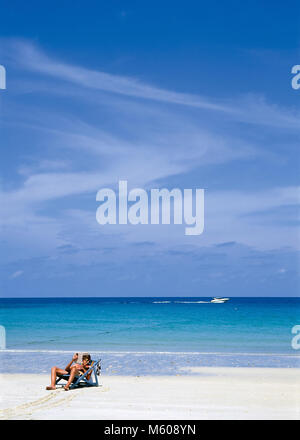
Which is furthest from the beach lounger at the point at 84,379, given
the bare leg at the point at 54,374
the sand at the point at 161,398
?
the sand at the point at 161,398

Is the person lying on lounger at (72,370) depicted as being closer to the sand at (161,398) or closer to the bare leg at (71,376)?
the bare leg at (71,376)

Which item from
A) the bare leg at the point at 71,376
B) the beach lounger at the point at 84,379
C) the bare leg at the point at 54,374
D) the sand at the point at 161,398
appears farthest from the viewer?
the beach lounger at the point at 84,379

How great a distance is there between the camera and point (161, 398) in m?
11.5

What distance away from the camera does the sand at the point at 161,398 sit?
9773 mm

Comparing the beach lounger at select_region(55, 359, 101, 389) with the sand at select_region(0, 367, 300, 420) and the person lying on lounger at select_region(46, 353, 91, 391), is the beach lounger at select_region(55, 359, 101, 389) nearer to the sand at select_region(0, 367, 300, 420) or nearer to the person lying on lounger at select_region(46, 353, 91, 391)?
the person lying on lounger at select_region(46, 353, 91, 391)

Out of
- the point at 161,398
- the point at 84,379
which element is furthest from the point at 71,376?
the point at 161,398

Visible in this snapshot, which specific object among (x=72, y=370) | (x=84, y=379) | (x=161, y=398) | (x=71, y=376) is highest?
(x=72, y=370)

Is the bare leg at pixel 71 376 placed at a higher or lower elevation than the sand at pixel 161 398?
higher

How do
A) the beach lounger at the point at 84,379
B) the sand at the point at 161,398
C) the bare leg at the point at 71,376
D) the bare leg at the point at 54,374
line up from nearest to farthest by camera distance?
the sand at the point at 161,398 → the bare leg at the point at 71,376 → the bare leg at the point at 54,374 → the beach lounger at the point at 84,379

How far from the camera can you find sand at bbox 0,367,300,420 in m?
9.77

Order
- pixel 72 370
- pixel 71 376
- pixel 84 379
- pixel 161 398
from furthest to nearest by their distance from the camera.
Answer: pixel 84 379 < pixel 72 370 < pixel 71 376 < pixel 161 398

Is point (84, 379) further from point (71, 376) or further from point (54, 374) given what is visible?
point (54, 374)

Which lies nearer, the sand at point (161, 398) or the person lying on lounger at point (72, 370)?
the sand at point (161, 398)
